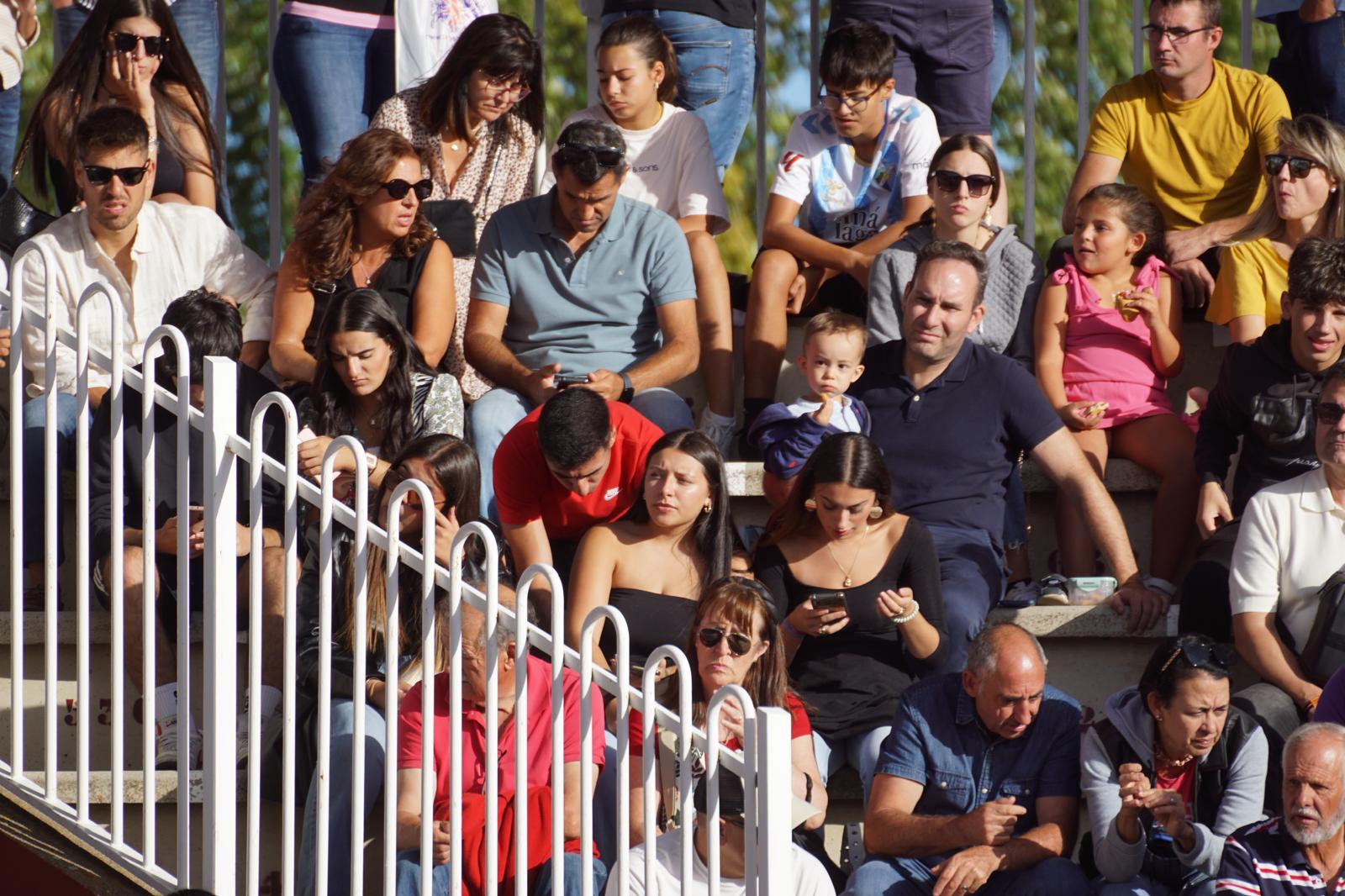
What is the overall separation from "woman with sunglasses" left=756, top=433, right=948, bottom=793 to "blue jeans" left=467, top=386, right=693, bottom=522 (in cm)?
61

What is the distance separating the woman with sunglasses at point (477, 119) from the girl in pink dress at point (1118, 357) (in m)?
1.92

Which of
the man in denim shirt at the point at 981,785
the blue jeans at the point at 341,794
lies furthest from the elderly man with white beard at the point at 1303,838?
the blue jeans at the point at 341,794

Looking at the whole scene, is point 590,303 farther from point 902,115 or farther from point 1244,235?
point 1244,235

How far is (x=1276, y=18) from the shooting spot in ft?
25.9

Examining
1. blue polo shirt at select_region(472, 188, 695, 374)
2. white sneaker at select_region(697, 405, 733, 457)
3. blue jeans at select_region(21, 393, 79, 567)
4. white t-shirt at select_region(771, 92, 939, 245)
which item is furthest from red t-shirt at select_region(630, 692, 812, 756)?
white t-shirt at select_region(771, 92, 939, 245)

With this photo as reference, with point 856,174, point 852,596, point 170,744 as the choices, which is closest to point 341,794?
point 170,744

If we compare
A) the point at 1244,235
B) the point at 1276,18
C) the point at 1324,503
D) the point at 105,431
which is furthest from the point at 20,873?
the point at 1276,18

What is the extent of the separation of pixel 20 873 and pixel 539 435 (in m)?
1.77

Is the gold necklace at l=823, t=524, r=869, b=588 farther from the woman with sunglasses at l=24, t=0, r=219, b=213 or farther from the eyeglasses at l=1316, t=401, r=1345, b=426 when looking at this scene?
the woman with sunglasses at l=24, t=0, r=219, b=213

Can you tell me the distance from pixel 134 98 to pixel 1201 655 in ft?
13.6

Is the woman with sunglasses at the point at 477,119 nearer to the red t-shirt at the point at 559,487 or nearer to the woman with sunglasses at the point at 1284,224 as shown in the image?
the red t-shirt at the point at 559,487

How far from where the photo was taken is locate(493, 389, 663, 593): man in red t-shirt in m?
5.91

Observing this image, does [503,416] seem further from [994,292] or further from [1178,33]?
[1178,33]

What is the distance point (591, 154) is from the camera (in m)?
6.69
